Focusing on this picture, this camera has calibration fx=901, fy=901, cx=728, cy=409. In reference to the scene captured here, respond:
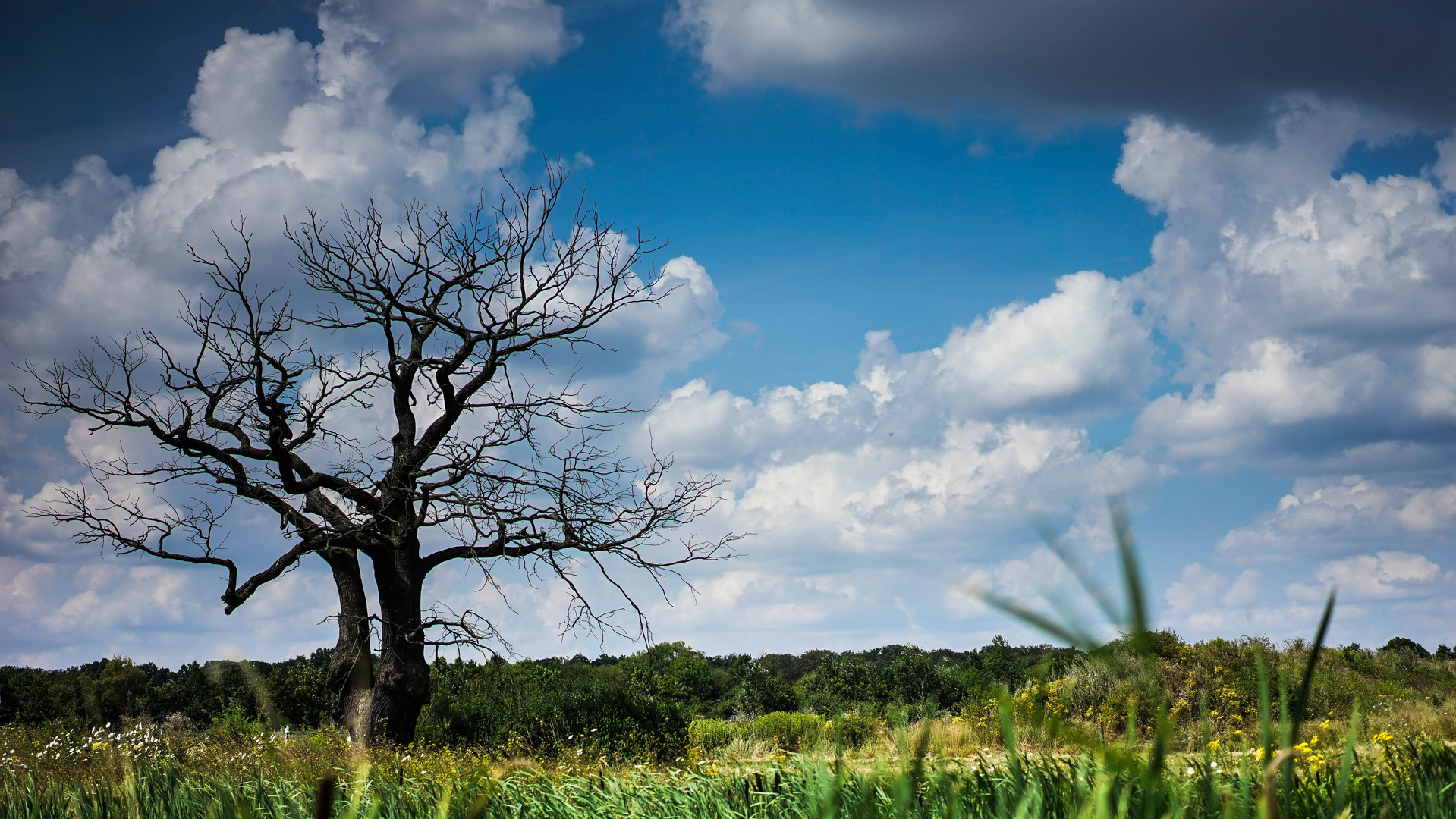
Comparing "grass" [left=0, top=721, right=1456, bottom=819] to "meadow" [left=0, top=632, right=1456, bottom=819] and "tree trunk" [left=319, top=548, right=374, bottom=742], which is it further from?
"tree trunk" [left=319, top=548, right=374, bottom=742]

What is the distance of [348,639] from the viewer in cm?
1281

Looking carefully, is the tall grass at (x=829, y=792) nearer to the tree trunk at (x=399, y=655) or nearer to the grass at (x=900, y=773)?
the grass at (x=900, y=773)

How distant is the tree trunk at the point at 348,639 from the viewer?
12602 mm

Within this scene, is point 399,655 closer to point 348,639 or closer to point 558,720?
point 348,639

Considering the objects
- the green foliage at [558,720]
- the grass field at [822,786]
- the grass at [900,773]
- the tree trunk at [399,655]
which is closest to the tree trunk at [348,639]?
the tree trunk at [399,655]

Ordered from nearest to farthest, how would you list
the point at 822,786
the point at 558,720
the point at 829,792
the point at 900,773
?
the point at 900,773 → the point at 829,792 → the point at 822,786 → the point at 558,720

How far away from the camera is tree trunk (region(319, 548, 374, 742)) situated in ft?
41.3

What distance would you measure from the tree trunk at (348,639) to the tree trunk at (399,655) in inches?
8.5

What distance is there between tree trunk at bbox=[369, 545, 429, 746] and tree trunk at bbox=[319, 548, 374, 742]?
0.71 ft

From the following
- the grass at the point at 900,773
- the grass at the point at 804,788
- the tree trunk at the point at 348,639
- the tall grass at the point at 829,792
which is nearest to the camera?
the grass at the point at 900,773

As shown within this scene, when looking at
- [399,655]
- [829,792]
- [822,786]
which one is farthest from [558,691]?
[829,792]

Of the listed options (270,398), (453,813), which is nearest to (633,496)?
(270,398)

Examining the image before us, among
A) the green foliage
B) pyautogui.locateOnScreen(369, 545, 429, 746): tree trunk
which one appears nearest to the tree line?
the green foliage

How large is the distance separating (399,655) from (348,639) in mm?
780
